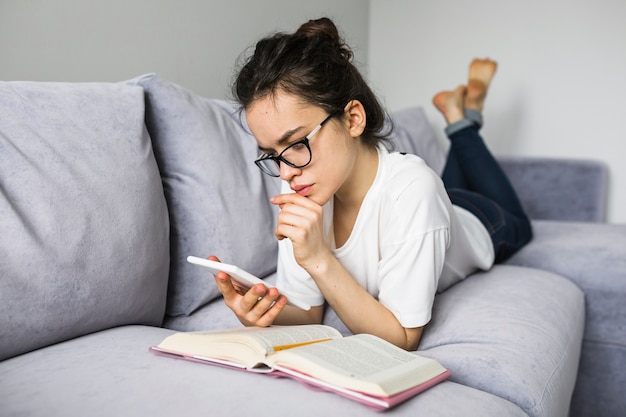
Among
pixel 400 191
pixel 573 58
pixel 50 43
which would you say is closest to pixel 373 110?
pixel 400 191

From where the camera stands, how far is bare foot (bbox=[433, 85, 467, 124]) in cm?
240

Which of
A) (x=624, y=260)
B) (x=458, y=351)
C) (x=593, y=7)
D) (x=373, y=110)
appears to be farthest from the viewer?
(x=593, y=7)

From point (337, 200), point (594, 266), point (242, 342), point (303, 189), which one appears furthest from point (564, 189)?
point (242, 342)

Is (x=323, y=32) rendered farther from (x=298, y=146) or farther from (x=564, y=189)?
(x=564, y=189)

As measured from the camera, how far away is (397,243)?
1185mm

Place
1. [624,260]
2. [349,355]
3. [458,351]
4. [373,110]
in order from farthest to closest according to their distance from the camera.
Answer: [624,260] < [373,110] < [458,351] < [349,355]

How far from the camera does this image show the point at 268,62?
114cm

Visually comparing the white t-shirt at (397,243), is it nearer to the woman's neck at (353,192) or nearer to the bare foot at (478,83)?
the woman's neck at (353,192)

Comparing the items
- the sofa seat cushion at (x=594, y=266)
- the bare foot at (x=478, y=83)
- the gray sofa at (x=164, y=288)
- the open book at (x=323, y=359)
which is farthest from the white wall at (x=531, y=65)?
the open book at (x=323, y=359)

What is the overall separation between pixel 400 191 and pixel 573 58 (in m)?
2.08

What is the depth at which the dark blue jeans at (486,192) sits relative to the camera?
6.28 feet

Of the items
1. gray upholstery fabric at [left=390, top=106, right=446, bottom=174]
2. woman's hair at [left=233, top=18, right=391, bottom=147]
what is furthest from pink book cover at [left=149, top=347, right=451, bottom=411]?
gray upholstery fabric at [left=390, top=106, right=446, bottom=174]

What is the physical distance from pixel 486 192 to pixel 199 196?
3.89ft

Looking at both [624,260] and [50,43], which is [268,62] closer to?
[50,43]
